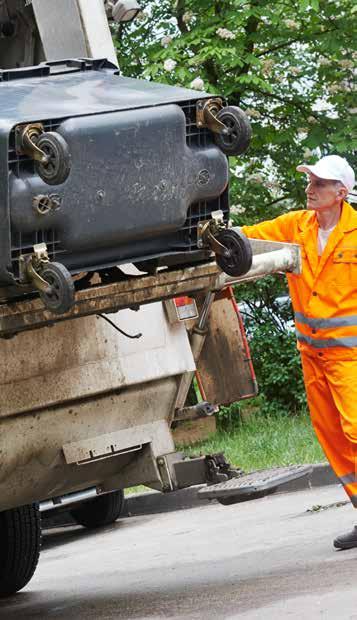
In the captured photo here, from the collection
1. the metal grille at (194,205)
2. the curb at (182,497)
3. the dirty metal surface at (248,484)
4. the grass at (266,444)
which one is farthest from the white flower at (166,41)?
the metal grille at (194,205)

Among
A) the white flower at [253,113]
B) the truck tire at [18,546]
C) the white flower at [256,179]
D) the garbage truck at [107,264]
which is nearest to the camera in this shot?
the garbage truck at [107,264]

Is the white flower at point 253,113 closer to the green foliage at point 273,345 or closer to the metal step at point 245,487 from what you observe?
the green foliage at point 273,345

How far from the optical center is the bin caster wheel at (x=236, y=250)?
4.98 metres

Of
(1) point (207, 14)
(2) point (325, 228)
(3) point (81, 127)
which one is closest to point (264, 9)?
(1) point (207, 14)

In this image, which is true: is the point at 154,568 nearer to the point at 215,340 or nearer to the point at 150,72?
the point at 215,340

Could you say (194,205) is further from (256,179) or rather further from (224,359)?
(256,179)

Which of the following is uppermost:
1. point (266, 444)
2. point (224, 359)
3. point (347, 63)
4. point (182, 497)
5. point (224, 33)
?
point (224, 33)

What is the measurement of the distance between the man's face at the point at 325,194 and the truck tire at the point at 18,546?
1.75 meters

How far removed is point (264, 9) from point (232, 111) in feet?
20.4

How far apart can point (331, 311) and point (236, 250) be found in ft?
4.00

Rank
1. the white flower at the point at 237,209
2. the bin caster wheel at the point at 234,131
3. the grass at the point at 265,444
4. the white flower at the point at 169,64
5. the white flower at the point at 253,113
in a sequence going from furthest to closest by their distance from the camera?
the white flower at the point at 253,113 < the white flower at the point at 237,209 < the white flower at the point at 169,64 < the grass at the point at 265,444 < the bin caster wheel at the point at 234,131

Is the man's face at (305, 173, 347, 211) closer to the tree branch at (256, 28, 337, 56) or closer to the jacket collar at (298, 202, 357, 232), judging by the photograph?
the jacket collar at (298, 202, 357, 232)

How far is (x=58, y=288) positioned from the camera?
4504 mm

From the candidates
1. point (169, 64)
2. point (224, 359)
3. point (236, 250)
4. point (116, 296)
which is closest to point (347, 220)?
point (224, 359)
